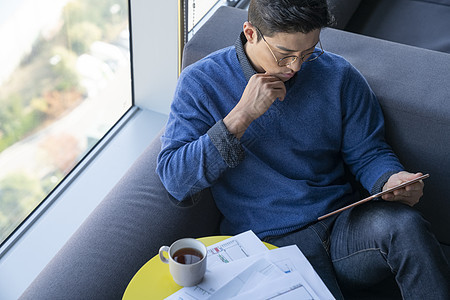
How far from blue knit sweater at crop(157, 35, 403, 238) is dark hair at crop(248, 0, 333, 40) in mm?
162

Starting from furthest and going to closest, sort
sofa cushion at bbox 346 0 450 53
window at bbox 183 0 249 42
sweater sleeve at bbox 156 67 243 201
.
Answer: sofa cushion at bbox 346 0 450 53
window at bbox 183 0 249 42
sweater sleeve at bbox 156 67 243 201

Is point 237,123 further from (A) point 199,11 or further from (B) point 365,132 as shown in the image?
(A) point 199,11

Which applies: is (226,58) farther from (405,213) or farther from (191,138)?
(405,213)

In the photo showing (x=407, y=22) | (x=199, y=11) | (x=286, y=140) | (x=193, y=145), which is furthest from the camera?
(x=407, y=22)

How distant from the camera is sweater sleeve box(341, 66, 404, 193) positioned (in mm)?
1551

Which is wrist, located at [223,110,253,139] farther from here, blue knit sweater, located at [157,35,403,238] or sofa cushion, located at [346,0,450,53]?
sofa cushion, located at [346,0,450,53]

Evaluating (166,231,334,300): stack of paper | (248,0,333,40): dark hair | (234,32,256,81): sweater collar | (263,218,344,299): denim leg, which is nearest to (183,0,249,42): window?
(234,32,256,81): sweater collar

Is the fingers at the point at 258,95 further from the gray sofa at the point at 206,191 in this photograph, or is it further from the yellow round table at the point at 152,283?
the yellow round table at the point at 152,283

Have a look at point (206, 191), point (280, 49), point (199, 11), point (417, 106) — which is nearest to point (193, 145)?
point (206, 191)

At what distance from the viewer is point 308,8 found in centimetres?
134

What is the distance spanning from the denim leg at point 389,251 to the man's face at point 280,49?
1.47ft

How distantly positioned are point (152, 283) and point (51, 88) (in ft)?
3.07

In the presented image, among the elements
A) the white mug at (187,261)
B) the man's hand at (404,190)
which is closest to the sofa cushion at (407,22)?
the man's hand at (404,190)

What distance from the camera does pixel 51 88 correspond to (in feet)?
6.14
